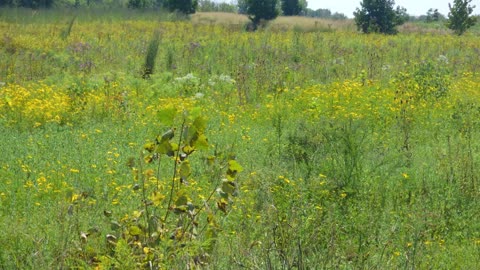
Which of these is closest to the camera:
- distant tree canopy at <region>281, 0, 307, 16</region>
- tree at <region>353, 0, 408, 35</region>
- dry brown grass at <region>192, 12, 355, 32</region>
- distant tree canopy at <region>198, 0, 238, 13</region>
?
dry brown grass at <region>192, 12, 355, 32</region>

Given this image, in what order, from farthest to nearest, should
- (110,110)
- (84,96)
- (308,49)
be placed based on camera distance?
(308,49) → (84,96) → (110,110)

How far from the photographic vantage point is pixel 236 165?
9.93ft

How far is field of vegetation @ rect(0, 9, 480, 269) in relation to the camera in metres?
3.19

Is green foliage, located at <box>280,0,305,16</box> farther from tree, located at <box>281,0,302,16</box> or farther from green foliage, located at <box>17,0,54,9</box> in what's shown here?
green foliage, located at <box>17,0,54,9</box>

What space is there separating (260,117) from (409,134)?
2.21 meters

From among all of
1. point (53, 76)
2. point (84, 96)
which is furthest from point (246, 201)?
point (53, 76)

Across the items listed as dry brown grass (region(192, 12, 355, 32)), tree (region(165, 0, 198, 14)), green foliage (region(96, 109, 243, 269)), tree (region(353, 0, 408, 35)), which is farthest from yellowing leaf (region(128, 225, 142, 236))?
tree (region(165, 0, 198, 14))

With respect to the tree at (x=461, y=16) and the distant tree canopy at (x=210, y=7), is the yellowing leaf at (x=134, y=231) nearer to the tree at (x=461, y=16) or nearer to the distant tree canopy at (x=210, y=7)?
the tree at (x=461, y=16)

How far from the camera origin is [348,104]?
8883 millimetres

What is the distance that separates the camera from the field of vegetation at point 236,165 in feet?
10.5

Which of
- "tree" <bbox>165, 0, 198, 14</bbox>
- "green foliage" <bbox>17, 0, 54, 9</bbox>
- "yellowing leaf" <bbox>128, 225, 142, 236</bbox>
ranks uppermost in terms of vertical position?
"tree" <bbox>165, 0, 198, 14</bbox>

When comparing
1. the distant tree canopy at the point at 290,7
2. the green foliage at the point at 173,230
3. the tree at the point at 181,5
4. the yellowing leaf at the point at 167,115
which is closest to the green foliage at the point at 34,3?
the tree at the point at 181,5

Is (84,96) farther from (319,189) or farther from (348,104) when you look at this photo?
(319,189)

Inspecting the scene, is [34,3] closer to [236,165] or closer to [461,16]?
[461,16]
